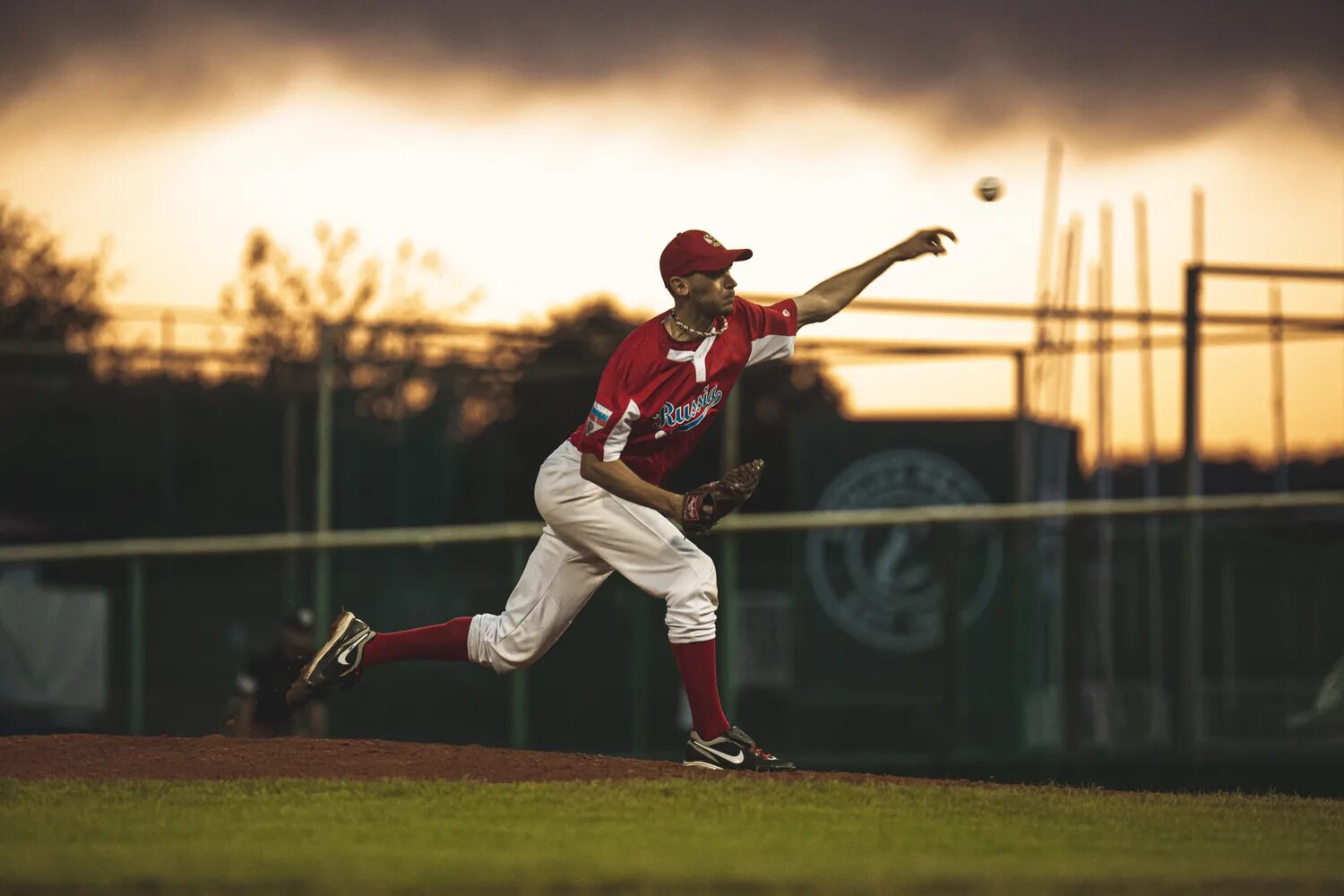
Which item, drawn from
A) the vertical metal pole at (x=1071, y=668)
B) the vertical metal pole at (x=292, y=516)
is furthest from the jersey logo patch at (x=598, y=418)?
the vertical metal pole at (x=292, y=516)

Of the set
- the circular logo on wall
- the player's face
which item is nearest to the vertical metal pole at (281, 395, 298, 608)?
the circular logo on wall

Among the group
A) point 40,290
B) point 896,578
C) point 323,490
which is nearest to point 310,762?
point 323,490

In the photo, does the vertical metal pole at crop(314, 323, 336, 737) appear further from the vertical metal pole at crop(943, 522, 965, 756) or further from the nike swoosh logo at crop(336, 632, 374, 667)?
the nike swoosh logo at crop(336, 632, 374, 667)

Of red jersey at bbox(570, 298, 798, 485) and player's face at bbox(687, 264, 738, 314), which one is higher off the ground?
player's face at bbox(687, 264, 738, 314)

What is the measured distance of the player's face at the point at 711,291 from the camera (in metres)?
7.06

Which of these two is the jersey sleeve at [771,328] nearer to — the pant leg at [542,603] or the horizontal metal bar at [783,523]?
the pant leg at [542,603]

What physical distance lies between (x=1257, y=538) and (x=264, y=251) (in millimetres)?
18607

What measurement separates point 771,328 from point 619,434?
779 millimetres

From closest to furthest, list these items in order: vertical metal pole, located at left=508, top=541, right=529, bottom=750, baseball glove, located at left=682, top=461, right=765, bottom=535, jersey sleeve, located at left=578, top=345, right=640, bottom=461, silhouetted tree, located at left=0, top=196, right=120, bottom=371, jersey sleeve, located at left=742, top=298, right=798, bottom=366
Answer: baseball glove, located at left=682, top=461, right=765, bottom=535
jersey sleeve, located at left=578, top=345, right=640, bottom=461
jersey sleeve, located at left=742, top=298, right=798, bottom=366
vertical metal pole, located at left=508, top=541, right=529, bottom=750
silhouetted tree, located at left=0, top=196, right=120, bottom=371

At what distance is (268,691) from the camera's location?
38.1ft

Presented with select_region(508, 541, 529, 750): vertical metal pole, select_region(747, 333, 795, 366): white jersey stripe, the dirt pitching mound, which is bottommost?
select_region(508, 541, 529, 750): vertical metal pole

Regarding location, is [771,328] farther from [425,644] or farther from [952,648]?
[952,648]

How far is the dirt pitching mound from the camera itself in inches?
280

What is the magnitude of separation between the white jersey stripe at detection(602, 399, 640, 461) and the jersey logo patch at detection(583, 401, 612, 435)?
42 millimetres
